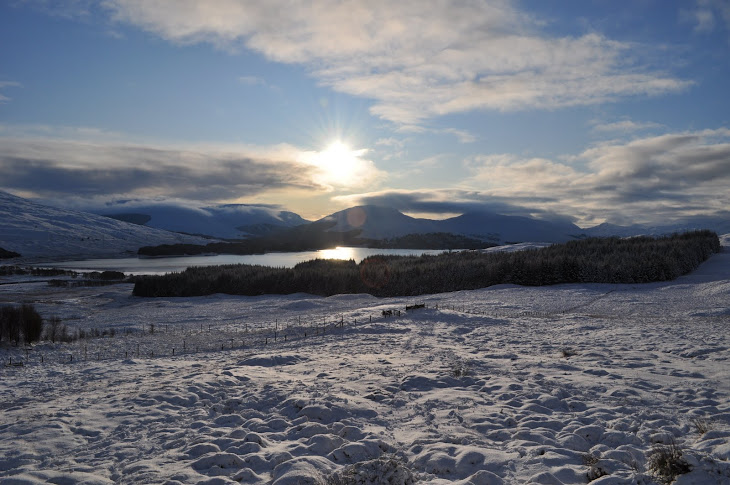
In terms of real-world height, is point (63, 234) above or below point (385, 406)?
above

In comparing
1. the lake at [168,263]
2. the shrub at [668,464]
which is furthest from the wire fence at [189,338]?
the lake at [168,263]

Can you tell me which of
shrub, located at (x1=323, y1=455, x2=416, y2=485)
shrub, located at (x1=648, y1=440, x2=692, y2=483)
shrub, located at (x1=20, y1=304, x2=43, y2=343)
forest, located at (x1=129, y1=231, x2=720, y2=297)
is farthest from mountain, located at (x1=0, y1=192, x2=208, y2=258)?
shrub, located at (x1=648, y1=440, x2=692, y2=483)

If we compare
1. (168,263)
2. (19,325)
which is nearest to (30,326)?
(19,325)

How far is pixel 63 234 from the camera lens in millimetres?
130125

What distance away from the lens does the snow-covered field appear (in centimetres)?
519

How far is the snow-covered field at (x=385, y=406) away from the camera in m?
5.19

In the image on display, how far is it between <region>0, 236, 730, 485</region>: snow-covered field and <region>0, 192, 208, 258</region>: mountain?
117 m

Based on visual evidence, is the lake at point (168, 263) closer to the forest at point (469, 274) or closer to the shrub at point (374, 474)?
the forest at point (469, 274)

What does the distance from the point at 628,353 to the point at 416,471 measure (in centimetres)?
801

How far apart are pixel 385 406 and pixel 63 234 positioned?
15401 centimetres

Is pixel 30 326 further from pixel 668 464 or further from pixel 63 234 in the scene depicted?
pixel 63 234

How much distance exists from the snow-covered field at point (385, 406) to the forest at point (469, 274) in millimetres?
12645

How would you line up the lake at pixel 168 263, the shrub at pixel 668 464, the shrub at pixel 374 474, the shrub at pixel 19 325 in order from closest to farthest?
1. the shrub at pixel 668 464
2. the shrub at pixel 374 474
3. the shrub at pixel 19 325
4. the lake at pixel 168 263

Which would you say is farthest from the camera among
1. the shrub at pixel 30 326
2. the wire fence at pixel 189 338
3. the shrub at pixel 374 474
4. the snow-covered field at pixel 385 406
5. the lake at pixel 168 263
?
the lake at pixel 168 263
